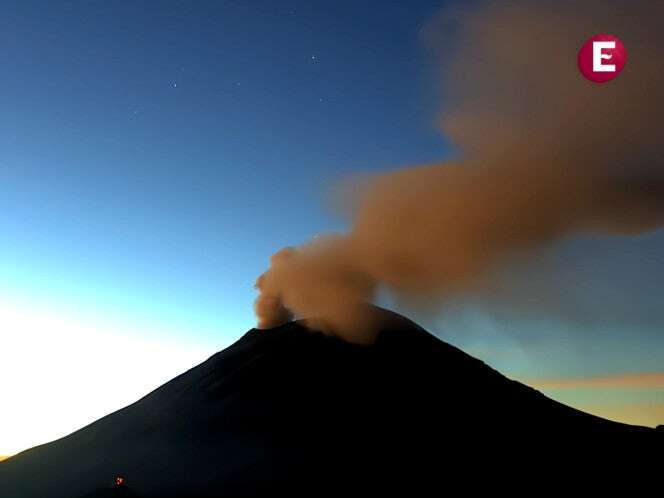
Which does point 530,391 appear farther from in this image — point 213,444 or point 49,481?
point 49,481

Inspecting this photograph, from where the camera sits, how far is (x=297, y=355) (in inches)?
4321

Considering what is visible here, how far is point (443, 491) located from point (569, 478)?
18275 millimetres

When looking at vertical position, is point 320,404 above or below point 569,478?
above

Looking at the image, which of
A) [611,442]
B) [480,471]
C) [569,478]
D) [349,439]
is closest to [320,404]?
[349,439]

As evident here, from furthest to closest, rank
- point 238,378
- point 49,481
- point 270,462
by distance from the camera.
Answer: point 238,378 < point 49,481 < point 270,462

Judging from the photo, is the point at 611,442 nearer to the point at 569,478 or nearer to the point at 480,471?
the point at 569,478

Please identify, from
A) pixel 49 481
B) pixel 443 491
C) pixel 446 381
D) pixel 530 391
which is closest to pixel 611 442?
pixel 530 391

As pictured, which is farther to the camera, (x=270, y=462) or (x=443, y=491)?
(x=270, y=462)

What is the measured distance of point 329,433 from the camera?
86312 mm

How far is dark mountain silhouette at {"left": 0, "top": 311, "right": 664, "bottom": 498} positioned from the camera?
74.4 m

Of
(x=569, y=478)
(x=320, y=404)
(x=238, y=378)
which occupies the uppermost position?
(x=238, y=378)

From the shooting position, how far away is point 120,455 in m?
88.1

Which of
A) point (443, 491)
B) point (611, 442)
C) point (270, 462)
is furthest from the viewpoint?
point (611, 442)

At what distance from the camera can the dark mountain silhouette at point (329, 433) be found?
244 ft
